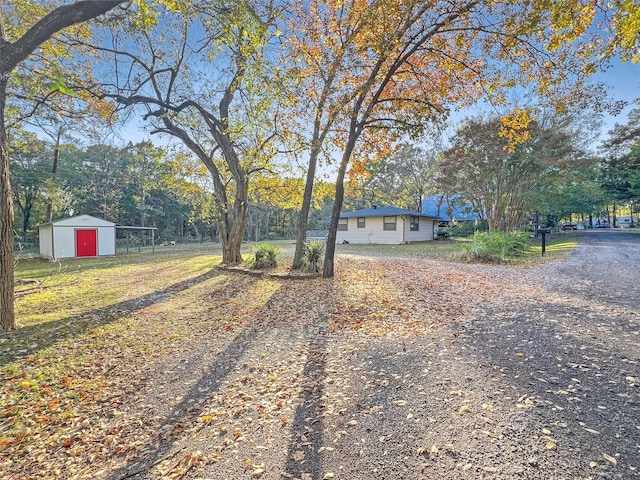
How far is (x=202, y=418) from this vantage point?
9.05ft

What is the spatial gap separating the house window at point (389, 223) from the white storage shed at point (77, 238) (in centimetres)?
1880

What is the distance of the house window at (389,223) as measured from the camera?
24.0 meters

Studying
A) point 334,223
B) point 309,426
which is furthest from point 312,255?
point 309,426

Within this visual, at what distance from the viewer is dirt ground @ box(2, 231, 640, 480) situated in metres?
2.08

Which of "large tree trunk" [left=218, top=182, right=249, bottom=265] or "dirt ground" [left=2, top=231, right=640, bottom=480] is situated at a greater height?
"large tree trunk" [left=218, top=182, right=249, bottom=265]

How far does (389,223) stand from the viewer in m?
24.2

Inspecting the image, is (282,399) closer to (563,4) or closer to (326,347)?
(326,347)

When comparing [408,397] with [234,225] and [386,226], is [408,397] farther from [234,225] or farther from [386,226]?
A: [386,226]

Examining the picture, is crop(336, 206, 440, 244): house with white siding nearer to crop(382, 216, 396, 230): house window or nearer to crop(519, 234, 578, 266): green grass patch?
crop(382, 216, 396, 230): house window

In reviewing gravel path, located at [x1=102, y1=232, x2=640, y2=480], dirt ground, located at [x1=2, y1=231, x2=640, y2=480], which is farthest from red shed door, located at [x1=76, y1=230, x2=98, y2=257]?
gravel path, located at [x1=102, y1=232, x2=640, y2=480]

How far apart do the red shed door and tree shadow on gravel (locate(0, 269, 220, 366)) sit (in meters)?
14.7

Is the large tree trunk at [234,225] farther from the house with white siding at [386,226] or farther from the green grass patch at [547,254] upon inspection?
the house with white siding at [386,226]

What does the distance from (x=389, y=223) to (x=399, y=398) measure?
22.0 metres

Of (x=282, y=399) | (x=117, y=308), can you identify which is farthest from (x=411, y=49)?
(x=117, y=308)
